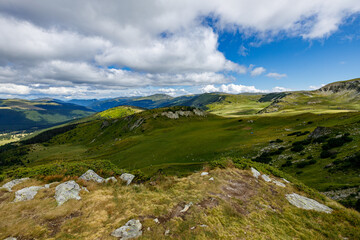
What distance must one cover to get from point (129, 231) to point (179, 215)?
3815 mm

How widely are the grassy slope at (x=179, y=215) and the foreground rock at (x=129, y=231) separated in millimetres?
354

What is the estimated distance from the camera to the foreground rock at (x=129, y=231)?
30.9ft

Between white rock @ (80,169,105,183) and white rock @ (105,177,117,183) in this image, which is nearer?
white rock @ (80,169,105,183)

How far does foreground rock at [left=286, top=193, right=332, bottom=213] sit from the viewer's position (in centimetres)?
1427

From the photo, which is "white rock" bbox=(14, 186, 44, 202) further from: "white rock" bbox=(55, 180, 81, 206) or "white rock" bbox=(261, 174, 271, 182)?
"white rock" bbox=(261, 174, 271, 182)

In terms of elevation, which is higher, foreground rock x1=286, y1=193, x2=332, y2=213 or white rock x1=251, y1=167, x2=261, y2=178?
white rock x1=251, y1=167, x2=261, y2=178

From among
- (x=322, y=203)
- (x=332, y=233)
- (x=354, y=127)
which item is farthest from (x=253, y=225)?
(x=354, y=127)

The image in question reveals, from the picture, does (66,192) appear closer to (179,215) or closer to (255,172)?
(179,215)

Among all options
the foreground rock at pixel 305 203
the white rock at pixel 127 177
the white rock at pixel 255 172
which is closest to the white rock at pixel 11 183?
the white rock at pixel 127 177

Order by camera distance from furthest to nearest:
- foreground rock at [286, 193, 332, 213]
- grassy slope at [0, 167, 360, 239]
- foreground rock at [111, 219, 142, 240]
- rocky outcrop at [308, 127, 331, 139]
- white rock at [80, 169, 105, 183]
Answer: rocky outcrop at [308, 127, 331, 139] < white rock at [80, 169, 105, 183] < foreground rock at [286, 193, 332, 213] < grassy slope at [0, 167, 360, 239] < foreground rock at [111, 219, 142, 240]

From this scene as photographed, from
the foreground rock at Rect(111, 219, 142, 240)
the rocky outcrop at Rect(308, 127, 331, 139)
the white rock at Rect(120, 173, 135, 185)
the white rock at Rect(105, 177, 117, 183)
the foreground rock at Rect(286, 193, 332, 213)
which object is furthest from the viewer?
the rocky outcrop at Rect(308, 127, 331, 139)

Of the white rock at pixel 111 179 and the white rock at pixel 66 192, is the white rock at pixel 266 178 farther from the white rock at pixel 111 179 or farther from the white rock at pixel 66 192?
the white rock at pixel 66 192

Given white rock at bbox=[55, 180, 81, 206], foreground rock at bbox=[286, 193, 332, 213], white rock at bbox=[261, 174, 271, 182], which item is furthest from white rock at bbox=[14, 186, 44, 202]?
foreground rock at bbox=[286, 193, 332, 213]

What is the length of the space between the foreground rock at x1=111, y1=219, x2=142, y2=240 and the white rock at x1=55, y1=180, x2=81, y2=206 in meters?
5.92
